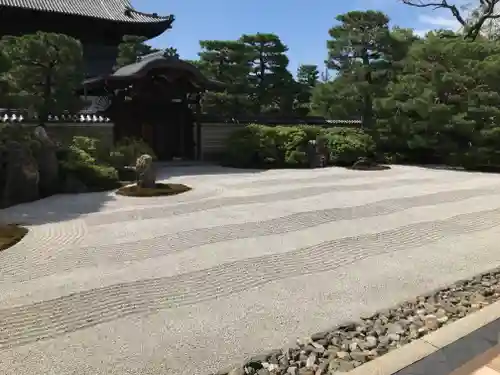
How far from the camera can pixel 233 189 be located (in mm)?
9711

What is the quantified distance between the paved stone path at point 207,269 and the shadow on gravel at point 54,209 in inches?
1.2

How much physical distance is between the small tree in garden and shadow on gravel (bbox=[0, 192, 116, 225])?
4.59m

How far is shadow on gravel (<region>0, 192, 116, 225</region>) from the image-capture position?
672cm

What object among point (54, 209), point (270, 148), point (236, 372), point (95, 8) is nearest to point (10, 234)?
point (54, 209)

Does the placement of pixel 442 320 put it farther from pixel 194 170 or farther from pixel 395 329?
pixel 194 170

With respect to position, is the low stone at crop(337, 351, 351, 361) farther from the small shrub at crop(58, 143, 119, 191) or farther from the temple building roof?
the temple building roof

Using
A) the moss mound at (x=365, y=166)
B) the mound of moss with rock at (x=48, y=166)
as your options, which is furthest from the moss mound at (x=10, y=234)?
the moss mound at (x=365, y=166)

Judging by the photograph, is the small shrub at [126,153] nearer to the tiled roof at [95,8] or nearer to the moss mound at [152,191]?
the moss mound at [152,191]

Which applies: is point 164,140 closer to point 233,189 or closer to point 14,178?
point 233,189

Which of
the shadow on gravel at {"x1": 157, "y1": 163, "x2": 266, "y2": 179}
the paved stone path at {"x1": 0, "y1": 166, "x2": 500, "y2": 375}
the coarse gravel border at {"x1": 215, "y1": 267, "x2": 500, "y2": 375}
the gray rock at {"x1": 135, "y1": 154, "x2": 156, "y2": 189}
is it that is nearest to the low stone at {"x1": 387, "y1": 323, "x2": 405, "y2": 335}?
the coarse gravel border at {"x1": 215, "y1": 267, "x2": 500, "y2": 375}

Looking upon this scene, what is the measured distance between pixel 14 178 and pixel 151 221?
3.24m

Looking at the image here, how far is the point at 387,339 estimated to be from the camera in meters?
3.21

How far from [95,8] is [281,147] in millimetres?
9670

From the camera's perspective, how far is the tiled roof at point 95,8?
16109 mm
